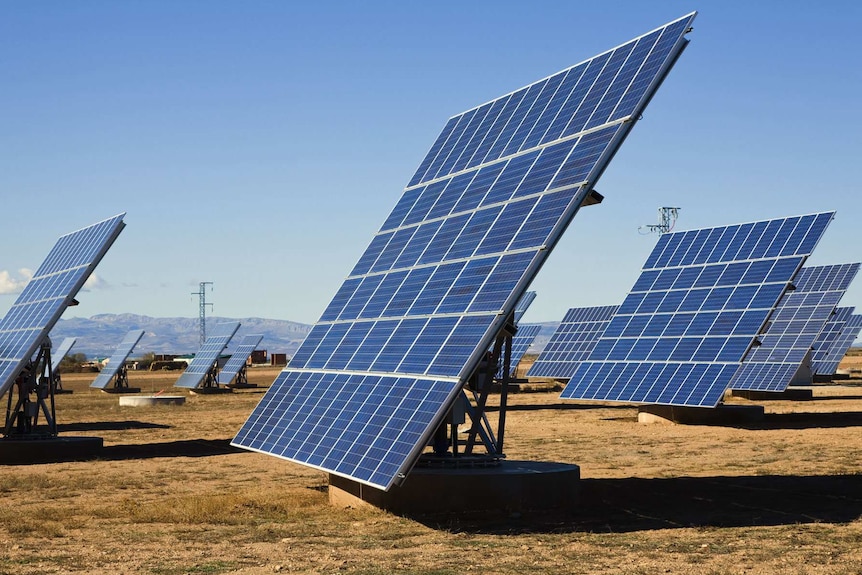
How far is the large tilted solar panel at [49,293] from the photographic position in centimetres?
2850

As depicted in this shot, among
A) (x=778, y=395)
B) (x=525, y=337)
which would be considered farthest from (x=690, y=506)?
(x=525, y=337)

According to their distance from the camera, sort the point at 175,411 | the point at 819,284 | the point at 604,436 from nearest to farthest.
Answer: the point at 604,436 → the point at 175,411 → the point at 819,284

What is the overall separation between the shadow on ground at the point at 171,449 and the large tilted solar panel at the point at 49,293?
3.34 metres

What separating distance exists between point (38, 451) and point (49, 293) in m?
4.69

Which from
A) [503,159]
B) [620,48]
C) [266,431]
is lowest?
[266,431]

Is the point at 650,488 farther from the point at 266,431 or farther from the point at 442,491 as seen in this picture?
the point at 266,431

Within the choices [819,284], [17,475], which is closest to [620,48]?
[17,475]

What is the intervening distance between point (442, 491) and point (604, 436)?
16.1 meters

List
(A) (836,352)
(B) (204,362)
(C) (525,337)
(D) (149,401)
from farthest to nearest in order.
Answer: (C) (525,337) → (A) (836,352) → (B) (204,362) → (D) (149,401)

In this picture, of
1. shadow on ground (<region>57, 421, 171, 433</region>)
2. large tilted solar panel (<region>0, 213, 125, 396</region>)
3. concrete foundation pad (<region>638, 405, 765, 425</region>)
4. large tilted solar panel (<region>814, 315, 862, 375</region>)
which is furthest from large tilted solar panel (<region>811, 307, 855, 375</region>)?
large tilted solar panel (<region>0, 213, 125, 396</region>)

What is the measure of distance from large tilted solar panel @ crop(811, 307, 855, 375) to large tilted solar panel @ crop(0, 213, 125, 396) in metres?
46.7

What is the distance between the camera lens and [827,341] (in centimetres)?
6969

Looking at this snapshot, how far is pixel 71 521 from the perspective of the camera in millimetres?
18719

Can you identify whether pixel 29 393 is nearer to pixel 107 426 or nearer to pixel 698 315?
pixel 107 426
